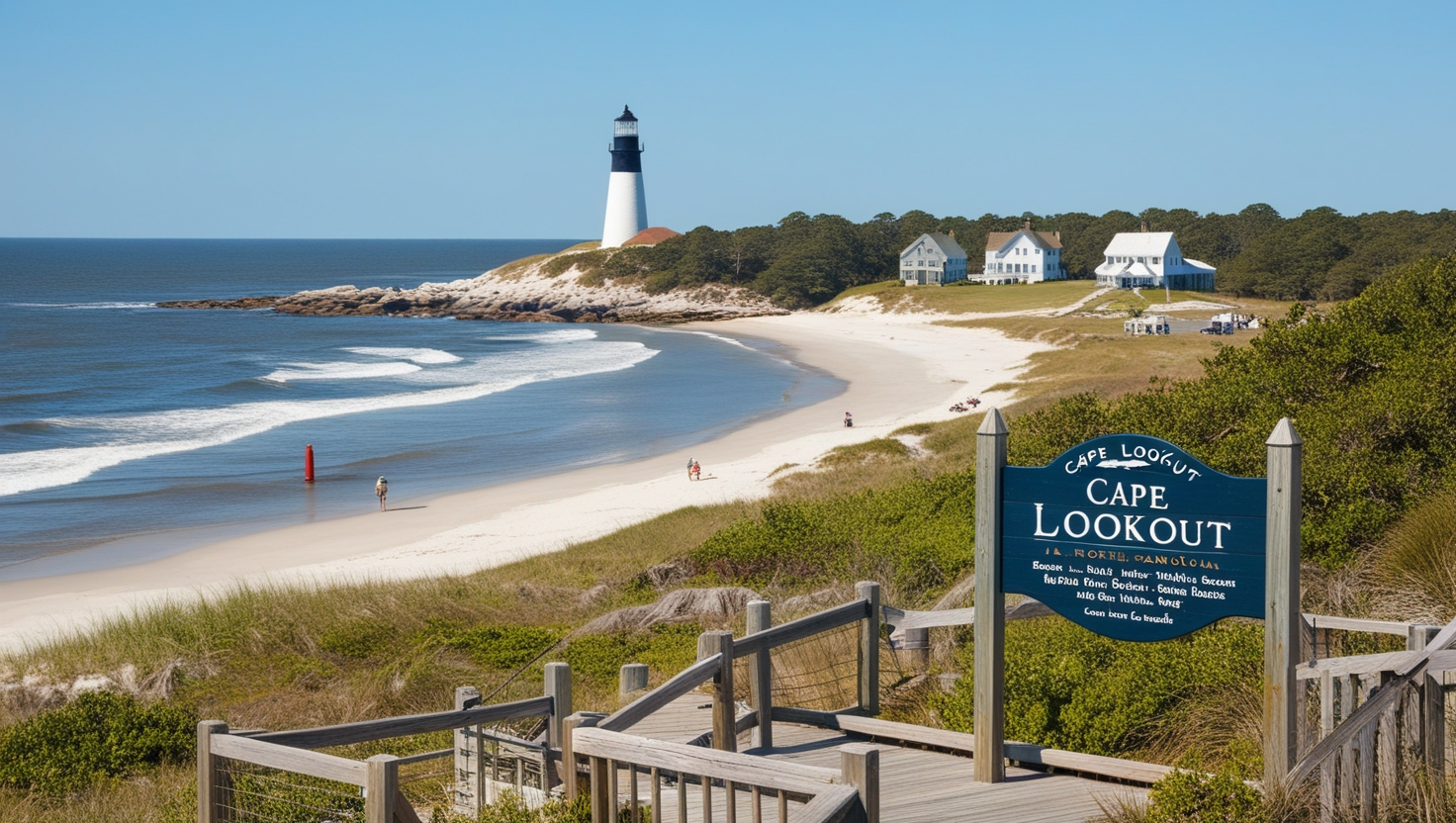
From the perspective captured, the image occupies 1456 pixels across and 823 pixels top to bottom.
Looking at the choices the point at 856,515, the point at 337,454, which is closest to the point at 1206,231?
the point at 337,454

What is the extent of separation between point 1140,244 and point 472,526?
71883mm

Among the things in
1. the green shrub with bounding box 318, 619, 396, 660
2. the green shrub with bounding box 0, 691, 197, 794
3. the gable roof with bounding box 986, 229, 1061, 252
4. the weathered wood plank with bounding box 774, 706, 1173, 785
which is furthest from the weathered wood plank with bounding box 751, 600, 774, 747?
the gable roof with bounding box 986, 229, 1061, 252

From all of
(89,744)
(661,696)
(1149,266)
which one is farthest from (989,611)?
(1149,266)

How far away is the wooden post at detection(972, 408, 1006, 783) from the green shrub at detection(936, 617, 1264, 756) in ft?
2.09

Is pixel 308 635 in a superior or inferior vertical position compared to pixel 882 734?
inferior

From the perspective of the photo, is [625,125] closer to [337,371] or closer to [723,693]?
[337,371]

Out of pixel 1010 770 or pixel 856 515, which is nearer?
pixel 1010 770

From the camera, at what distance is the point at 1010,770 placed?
668 centimetres

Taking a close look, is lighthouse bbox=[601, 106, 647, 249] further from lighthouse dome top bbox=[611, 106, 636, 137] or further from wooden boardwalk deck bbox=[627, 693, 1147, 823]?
wooden boardwalk deck bbox=[627, 693, 1147, 823]

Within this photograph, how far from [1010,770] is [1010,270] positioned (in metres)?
94.4

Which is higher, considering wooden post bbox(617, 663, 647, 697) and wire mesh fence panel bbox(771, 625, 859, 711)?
wooden post bbox(617, 663, 647, 697)

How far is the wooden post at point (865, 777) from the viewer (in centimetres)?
438

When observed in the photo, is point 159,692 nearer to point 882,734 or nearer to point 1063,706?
point 882,734

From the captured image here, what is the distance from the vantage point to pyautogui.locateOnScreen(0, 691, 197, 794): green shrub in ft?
29.6
